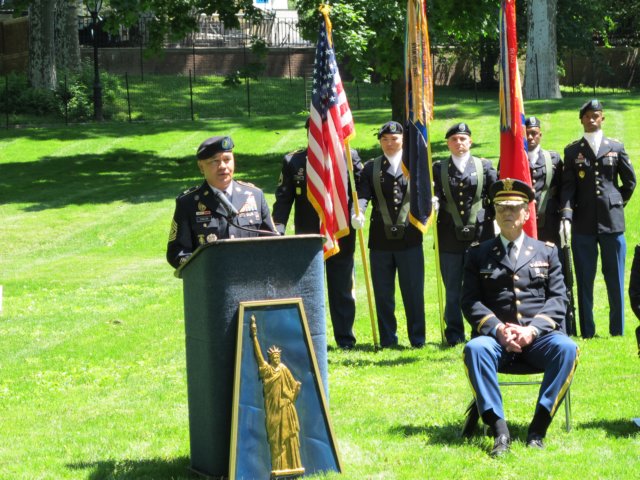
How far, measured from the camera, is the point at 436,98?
1594 inches

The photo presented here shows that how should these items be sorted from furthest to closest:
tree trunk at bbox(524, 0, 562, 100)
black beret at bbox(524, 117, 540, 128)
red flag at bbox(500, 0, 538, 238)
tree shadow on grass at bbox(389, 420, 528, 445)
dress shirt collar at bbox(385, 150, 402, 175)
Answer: tree trunk at bbox(524, 0, 562, 100)
dress shirt collar at bbox(385, 150, 402, 175)
black beret at bbox(524, 117, 540, 128)
red flag at bbox(500, 0, 538, 238)
tree shadow on grass at bbox(389, 420, 528, 445)

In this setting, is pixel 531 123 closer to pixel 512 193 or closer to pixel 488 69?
pixel 512 193

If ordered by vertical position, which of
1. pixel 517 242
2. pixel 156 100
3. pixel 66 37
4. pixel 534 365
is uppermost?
pixel 66 37

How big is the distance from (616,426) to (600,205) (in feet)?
13.2

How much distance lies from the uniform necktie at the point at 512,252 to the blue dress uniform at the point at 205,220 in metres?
1.62

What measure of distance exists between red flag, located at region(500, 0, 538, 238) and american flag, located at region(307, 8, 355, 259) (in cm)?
153

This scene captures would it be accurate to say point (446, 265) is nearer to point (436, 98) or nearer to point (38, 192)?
point (38, 192)

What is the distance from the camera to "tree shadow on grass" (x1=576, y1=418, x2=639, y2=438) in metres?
7.32

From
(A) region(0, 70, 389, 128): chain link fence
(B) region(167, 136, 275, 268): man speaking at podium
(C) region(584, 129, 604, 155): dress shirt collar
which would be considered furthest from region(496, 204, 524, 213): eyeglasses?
(A) region(0, 70, 389, 128): chain link fence

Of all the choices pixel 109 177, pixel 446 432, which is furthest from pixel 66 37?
pixel 446 432

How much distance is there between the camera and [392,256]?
11070mm

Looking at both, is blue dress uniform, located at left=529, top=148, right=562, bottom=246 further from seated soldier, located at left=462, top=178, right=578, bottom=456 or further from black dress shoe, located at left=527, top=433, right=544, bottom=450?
black dress shoe, located at left=527, top=433, right=544, bottom=450

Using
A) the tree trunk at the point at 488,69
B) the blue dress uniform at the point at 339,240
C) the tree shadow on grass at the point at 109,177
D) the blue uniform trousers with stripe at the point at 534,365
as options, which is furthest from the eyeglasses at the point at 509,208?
the tree trunk at the point at 488,69

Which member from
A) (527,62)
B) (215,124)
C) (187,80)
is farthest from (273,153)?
(187,80)
